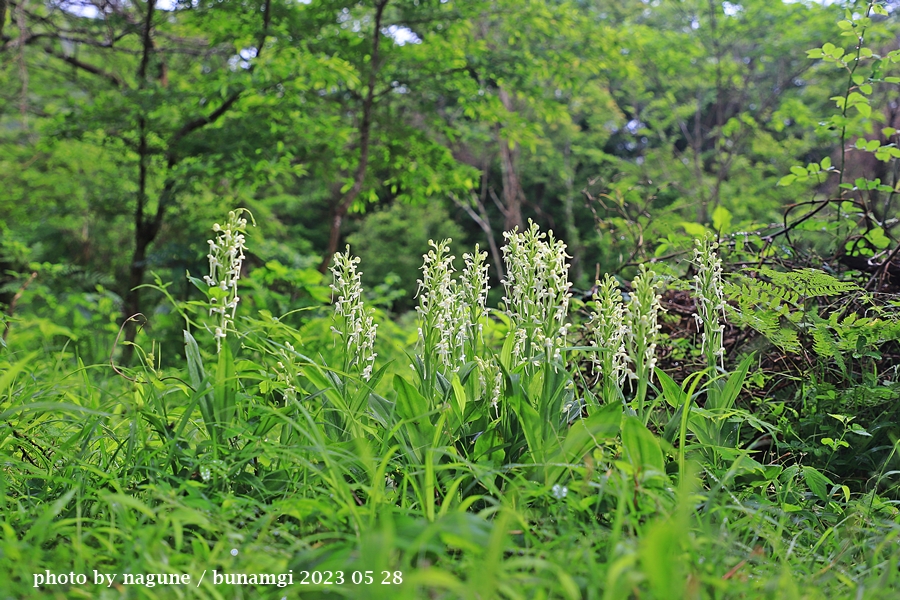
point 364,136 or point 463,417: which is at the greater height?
point 364,136

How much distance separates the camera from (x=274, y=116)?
16.0 feet

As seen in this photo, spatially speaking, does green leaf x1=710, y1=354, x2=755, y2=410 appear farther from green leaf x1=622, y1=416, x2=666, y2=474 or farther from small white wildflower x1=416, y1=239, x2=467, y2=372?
small white wildflower x1=416, y1=239, x2=467, y2=372

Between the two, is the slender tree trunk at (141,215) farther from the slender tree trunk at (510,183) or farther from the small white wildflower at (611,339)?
the slender tree trunk at (510,183)

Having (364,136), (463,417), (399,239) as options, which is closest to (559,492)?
(463,417)

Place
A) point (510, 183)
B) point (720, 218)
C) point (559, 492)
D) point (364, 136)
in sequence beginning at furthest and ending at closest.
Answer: point (510, 183), point (364, 136), point (720, 218), point (559, 492)

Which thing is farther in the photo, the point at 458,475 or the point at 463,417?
the point at 463,417

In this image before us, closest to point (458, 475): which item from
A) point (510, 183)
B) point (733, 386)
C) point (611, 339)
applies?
point (611, 339)

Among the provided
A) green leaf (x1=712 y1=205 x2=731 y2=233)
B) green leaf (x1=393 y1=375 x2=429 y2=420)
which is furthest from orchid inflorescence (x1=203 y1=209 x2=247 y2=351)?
green leaf (x1=712 y1=205 x2=731 y2=233)

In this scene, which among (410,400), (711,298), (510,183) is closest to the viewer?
(410,400)

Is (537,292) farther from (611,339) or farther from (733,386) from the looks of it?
(733,386)

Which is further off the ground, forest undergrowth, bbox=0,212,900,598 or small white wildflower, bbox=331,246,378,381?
small white wildflower, bbox=331,246,378,381

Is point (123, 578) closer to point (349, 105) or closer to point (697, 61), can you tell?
point (349, 105)

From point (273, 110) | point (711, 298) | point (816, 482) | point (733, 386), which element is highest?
point (273, 110)

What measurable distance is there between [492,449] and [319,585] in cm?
67
